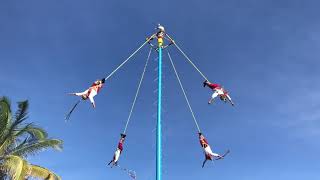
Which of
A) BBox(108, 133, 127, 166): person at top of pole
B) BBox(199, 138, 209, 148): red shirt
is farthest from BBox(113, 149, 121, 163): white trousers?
BBox(199, 138, 209, 148): red shirt

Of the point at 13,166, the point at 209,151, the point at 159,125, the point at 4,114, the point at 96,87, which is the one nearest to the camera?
the point at 159,125

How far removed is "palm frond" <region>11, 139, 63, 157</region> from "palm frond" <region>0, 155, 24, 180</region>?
3.34 ft

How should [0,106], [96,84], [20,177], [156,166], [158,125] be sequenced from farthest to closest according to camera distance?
[0,106], [20,177], [96,84], [158,125], [156,166]

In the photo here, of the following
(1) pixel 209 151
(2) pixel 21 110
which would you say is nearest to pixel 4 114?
(2) pixel 21 110

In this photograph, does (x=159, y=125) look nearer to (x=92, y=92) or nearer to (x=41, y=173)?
(x=92, y=92)

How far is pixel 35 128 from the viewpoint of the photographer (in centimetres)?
2545

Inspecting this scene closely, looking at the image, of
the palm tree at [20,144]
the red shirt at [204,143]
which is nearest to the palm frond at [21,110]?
the palm tree at [20,144]

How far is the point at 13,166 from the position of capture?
74.0 ft

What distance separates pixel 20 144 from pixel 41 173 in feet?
6.69

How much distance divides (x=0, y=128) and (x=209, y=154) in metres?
11.6

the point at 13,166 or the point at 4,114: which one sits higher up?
the point at 4,114

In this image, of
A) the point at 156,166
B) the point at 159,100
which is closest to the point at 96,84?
the point at 159,100

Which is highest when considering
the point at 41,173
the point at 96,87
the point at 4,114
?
the point at 4,114

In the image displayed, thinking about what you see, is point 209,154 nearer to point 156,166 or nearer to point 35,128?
point 156,166
